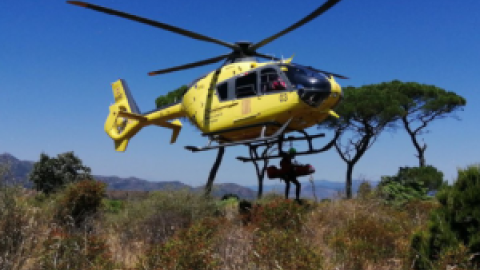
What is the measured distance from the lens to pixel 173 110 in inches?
538

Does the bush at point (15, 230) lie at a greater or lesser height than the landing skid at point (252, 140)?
lesser

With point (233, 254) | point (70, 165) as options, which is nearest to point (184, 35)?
point (233, 254)

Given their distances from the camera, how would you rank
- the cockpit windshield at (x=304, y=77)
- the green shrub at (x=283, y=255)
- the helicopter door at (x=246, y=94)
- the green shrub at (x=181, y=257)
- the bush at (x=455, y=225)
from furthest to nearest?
1. the helicopter door at (x=246, y=94)
2. the cockpit windshield at (x=304, y=77)
3. the bush at (x=455, y=225)
4. the green shrub at (x=181, y=257)
5. the green shrub at (x=283, y=255)

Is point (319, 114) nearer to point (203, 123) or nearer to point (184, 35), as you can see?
point (203, 123)

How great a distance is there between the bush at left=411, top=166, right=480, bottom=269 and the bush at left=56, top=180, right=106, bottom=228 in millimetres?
11173

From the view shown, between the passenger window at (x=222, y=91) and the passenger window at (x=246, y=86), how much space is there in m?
0.40

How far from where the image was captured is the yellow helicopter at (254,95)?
9.54 metres

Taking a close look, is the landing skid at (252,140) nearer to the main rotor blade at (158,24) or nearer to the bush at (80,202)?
the main rotor blade at (158,24)

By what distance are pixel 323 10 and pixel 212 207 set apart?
7.74 meters

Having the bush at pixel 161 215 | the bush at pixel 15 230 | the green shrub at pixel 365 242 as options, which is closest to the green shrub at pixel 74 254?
the bush at pixel 15 230

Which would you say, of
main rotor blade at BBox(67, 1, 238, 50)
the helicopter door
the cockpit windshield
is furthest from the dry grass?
main rotor blade at BBox(67, 1, 238, 50)

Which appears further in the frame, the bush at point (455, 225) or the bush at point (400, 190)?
the bush at point (400, 190)

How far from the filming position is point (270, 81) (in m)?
9.92

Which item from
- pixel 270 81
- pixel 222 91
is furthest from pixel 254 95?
pixel 222 91
